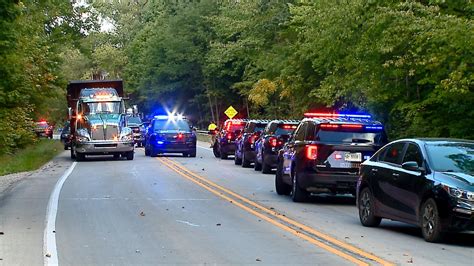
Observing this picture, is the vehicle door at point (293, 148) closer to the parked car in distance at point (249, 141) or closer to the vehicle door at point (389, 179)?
the vehicle door at point (389, 179)

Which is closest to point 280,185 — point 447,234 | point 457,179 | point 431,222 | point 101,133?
point 447,234

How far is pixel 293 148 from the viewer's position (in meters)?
18.0

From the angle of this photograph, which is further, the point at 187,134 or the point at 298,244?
the point at 187,134

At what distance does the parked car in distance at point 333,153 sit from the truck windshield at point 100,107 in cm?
2047

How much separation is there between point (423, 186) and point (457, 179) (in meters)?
0.60

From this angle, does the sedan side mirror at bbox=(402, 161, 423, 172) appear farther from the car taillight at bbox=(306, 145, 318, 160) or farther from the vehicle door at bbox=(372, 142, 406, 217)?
the car taillight at bbox=(306, 145, 318, 160)

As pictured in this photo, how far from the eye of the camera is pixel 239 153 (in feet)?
105

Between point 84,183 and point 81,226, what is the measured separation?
371 inches

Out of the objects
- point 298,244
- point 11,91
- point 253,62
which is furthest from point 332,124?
point 253,62

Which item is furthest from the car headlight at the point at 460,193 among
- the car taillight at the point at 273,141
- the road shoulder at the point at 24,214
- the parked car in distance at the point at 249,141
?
the parked car in distance at the point at 249,141

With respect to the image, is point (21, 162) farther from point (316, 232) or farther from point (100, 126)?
point (316, 232)

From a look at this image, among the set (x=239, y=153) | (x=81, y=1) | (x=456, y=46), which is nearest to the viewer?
(x=456, y=46)

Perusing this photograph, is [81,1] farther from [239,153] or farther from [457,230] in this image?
[457,230]

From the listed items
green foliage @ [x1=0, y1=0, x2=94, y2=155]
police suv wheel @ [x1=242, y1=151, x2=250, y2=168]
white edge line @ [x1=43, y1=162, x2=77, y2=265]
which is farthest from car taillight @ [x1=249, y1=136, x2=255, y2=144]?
white edge line @ [x1=43, y1=162, x2=77, y2=265]
